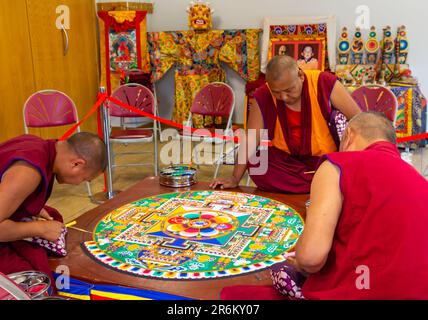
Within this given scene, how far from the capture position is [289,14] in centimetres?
593

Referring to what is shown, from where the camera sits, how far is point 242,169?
→ 279 centimetres

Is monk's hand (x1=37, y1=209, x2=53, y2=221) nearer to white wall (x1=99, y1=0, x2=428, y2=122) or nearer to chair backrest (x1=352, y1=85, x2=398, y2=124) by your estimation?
chair backrest (x1=352, y1=85, x2=398, y2=124)

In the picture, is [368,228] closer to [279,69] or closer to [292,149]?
[279,69]

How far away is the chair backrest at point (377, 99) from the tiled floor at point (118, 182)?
4.22ft

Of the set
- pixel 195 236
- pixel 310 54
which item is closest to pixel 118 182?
pixel 195 236

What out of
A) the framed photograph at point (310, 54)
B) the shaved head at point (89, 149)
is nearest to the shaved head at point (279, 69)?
the shaved head at point (89, 149)

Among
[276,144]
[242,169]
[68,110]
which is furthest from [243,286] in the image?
[68,110]

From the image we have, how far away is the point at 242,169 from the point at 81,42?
4.06 meters

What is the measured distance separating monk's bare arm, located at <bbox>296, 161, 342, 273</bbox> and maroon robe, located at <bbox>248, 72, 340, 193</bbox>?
55.9 inches

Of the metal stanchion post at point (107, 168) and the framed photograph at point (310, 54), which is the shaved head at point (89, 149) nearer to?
the metal stanchion post at point (107, 168)

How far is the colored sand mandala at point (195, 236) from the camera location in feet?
5.47

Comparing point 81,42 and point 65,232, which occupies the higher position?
point 81,42

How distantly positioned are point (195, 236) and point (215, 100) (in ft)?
8.62

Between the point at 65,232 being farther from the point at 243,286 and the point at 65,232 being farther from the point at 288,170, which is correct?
the point at 288,170
